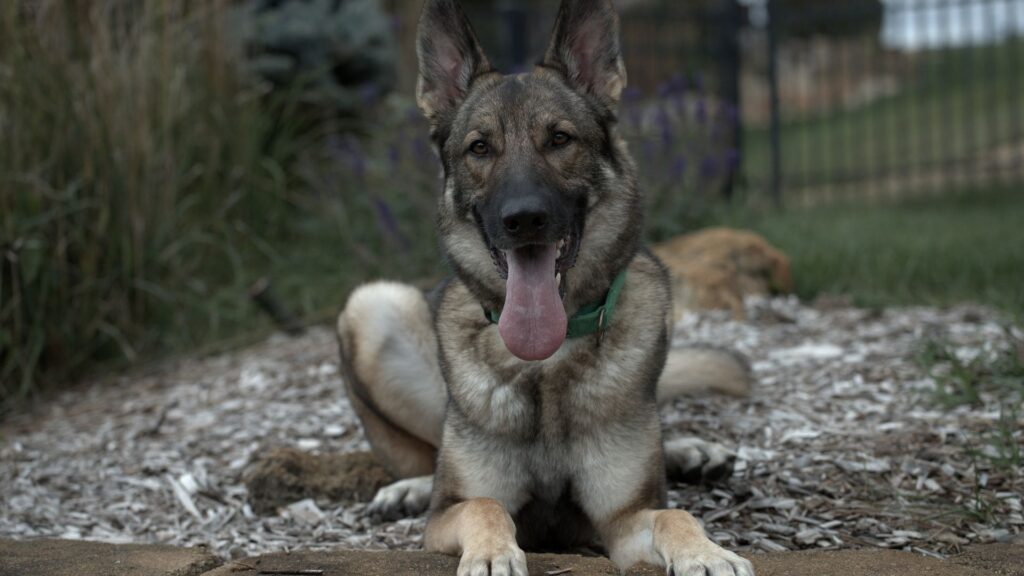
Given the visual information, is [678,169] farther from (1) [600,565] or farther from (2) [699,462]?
(1) [600,565]

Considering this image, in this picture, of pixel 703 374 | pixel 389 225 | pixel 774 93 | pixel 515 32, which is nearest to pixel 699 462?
pixel 703 374

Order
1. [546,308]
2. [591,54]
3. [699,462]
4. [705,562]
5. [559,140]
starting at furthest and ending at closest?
[699,462] → [591,54] → [559,140] → [546,308] → [705,562]

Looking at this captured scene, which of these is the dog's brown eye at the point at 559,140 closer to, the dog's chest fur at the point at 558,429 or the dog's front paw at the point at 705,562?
the dog's chest fur at the point at 558,429

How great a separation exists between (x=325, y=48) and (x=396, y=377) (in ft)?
17.6

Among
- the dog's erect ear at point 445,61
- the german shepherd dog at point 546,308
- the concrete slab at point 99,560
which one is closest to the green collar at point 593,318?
the german shepherd dog at point 546,308

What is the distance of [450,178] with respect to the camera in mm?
3549

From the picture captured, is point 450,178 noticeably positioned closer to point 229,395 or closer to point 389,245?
point 229,395

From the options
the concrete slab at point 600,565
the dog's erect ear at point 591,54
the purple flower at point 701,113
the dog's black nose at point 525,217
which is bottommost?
the concrete slab at point 600,565

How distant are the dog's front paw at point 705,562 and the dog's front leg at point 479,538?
0.40 metres

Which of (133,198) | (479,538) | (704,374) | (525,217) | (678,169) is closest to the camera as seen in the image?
(479,538)

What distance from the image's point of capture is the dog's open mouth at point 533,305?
10.3 feet

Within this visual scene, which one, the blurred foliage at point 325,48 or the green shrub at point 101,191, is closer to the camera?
the green shrub at point 101,191

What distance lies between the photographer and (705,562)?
278 centimetres

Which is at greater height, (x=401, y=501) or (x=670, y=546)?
(x=670, y=546)
